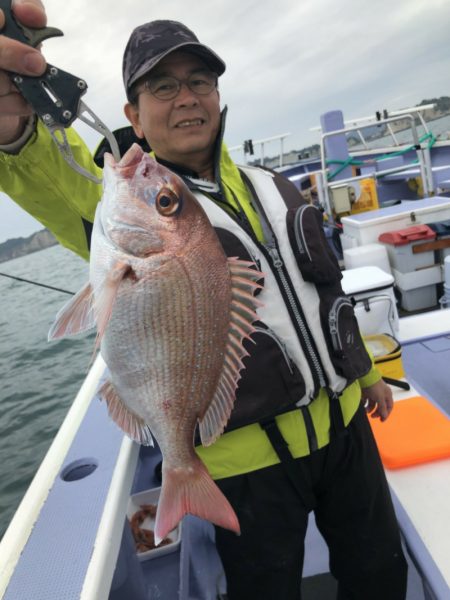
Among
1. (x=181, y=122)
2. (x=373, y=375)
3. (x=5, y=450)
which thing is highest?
(x=181, y=122)

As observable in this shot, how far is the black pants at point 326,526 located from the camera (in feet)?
5.60

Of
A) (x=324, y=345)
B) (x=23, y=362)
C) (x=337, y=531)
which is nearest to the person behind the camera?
(x=324, y=345)

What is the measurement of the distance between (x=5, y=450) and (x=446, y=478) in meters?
7.42

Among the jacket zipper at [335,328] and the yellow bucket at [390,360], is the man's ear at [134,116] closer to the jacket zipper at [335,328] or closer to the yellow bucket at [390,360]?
the jacket zipper at [335,328]

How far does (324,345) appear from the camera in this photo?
70.2 inches

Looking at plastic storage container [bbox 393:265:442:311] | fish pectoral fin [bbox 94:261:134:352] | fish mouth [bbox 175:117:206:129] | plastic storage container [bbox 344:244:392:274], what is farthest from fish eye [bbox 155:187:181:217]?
plastic storage container [bbox 393:265:442:311]

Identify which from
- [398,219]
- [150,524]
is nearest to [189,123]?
[150,524]

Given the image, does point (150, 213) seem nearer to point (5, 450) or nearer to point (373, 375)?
point (373, 375)

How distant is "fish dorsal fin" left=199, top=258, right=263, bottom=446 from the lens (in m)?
1.23

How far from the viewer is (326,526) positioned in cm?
194

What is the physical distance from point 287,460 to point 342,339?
0.53 meters

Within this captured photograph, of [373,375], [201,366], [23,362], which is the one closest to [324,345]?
[373,375]

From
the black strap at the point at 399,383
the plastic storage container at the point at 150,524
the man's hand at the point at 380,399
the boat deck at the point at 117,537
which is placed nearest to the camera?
the boat deck at the point at 117,537

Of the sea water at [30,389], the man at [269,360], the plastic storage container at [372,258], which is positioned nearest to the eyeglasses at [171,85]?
the man at [269,360]
